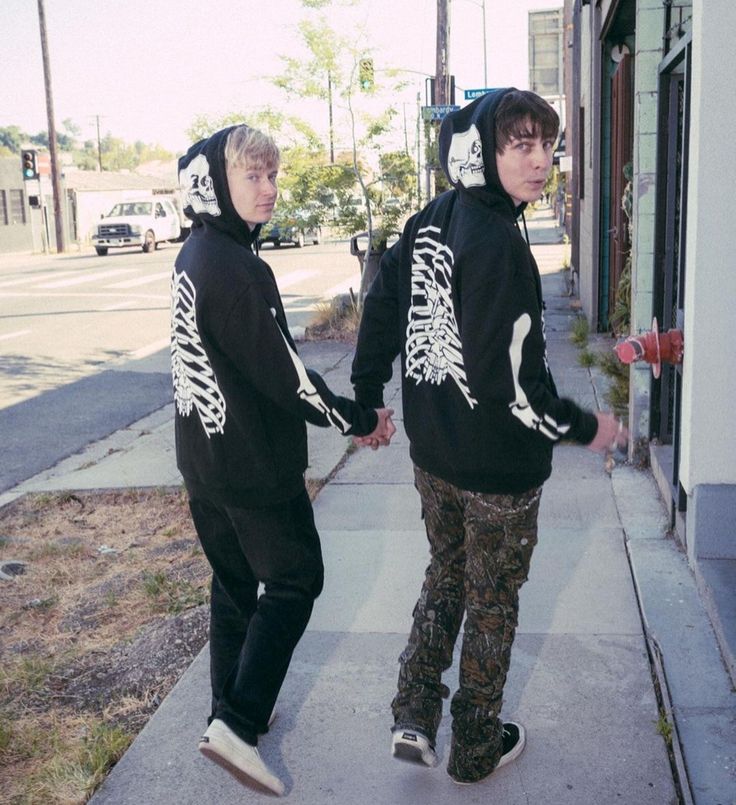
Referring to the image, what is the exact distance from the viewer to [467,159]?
2662mm

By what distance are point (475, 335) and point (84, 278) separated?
23645 millimetres

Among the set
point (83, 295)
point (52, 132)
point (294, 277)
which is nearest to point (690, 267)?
point (83, 295)

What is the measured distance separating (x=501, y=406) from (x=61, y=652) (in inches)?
95.7

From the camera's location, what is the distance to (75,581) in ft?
16.7

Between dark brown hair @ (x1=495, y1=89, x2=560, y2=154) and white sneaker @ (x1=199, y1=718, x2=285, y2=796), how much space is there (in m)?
1.78

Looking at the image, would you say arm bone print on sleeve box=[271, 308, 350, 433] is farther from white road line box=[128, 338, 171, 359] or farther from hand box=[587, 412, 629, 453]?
white road line box=[128, 338, 171, 359]

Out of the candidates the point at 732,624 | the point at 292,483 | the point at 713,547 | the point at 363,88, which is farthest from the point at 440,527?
the point at 363,88

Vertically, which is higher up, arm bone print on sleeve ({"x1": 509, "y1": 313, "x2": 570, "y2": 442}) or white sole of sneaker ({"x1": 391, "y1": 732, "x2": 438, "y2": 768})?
arm bone print on sleeve ({"x1": 509, "y1": 313, "x2": 570, "y2": 442})

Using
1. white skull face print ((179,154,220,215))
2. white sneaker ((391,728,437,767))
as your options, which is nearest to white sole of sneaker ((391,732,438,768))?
white sneaker ((391,728,437,767))

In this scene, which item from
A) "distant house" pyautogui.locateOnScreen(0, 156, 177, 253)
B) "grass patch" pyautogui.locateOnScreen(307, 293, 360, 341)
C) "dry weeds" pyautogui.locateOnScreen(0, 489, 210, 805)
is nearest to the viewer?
"dry weeds" pyautogui.locateOnScreen(0, 489, 210, 805)

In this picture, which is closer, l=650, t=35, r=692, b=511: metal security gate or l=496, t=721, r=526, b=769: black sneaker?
l=496, t=721, r=526, b=769: black sneaker

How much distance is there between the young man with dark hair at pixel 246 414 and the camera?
2.77 m

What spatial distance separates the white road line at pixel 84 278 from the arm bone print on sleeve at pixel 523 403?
21.6 metres

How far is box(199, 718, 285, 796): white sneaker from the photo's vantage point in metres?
2.86
